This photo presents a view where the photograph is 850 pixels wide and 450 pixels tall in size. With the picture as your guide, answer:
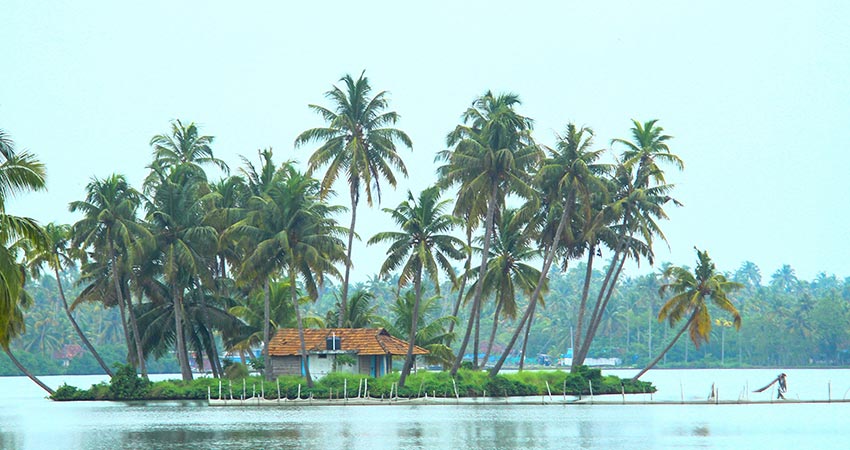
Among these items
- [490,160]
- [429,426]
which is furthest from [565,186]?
[429,426]

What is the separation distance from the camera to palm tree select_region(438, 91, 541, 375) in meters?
69.6

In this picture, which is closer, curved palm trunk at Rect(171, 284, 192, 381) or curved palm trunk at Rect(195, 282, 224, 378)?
curved palm trunk at Rect(171, 284, 192, 381)

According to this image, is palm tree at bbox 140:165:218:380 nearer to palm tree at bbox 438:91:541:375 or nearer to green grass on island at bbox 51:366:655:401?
green grass on island at bbox 51:366:655:401

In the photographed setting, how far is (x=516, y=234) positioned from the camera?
75.2m

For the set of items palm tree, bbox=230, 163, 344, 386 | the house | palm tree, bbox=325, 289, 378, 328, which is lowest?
the house

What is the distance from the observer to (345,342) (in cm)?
7238

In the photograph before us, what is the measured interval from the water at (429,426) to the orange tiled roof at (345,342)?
472 centimetres

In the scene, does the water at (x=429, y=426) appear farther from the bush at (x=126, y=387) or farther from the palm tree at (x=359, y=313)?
the palm tree at (x=359, y=313)

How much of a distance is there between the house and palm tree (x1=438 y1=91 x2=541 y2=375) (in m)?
5.10

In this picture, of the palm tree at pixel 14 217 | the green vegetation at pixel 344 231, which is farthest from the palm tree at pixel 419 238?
the palm tree at pixel 14 217

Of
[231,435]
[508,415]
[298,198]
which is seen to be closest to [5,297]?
[231,435]

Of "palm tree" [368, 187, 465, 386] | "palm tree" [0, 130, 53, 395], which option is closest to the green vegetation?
"palm tree" [368, 187, 465, 386]

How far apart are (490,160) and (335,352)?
16.0 m

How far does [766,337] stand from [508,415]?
109 metres
